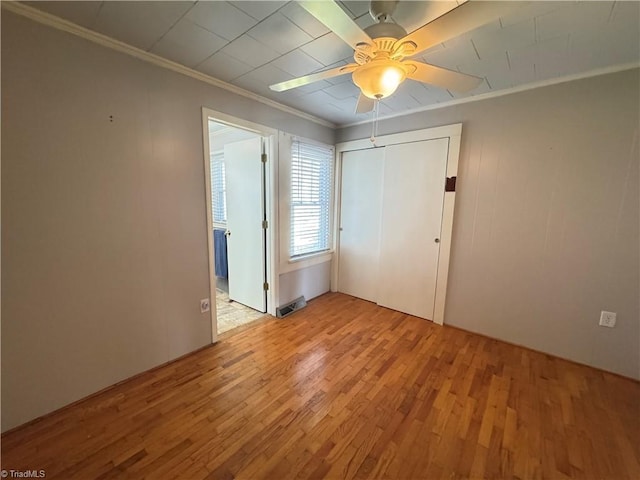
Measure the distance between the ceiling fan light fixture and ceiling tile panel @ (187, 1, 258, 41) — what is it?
725mm

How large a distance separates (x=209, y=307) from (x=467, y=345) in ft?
7.89

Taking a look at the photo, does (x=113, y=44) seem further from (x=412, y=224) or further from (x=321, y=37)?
(x=412, y=224)

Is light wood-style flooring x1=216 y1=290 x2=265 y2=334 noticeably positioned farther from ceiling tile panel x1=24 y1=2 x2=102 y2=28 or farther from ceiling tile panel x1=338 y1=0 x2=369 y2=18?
ceiling tile panel x1=338 y1=0 x2=369 y2=18

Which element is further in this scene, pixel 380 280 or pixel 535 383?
pixel 380 280

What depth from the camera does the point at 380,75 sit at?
47.9 inches

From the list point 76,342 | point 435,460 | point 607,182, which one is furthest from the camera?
point 607,182

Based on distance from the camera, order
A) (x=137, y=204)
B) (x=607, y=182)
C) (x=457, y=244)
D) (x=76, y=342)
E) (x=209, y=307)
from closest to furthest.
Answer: (x=76, y=342), (x=137, y=204), (x=607, y=182), (x=209, y=307), (x=457, y=244)

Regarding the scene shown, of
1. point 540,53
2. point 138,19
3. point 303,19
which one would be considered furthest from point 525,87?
point 138,19

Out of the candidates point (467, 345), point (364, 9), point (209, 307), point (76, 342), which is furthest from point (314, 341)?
point (364, 9)

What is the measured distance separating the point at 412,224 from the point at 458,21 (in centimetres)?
208

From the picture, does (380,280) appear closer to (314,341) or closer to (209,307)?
(314,341)

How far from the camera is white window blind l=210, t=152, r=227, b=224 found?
12.0ft

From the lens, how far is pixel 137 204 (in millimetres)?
1817

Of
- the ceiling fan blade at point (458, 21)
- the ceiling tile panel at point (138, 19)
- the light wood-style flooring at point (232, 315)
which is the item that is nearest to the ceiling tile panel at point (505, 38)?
the ceiling fan blade at point (458, 21)
